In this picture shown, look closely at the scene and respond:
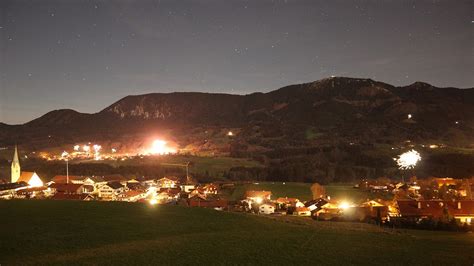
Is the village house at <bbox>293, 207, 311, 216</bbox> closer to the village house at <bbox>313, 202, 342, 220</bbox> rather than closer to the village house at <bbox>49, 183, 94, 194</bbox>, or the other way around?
the village house at <bbox>313, 202, 342, 220</bbox>

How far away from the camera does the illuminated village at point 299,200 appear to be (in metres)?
38.4

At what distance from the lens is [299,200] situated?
63.2m

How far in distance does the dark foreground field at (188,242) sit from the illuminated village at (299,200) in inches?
379

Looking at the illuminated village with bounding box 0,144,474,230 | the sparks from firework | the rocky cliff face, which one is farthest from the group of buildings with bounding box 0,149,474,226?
the rocky cliff face

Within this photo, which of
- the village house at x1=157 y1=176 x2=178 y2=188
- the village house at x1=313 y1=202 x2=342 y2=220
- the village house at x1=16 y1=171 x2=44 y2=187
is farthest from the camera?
the village house at x1=157 y1=176 x2=178 y2=188

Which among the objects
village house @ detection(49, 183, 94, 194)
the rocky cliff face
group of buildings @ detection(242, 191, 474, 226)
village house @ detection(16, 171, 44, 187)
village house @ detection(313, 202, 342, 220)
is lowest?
village house @ detection(313, 202, 342, 220)

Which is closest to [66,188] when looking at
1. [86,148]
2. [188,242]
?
[188,242]

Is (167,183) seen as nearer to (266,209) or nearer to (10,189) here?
(10,189)

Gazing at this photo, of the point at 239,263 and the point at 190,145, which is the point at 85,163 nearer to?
the point at 190,145

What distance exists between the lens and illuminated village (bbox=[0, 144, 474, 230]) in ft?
126

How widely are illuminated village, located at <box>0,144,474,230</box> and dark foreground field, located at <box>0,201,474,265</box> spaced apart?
9629mm

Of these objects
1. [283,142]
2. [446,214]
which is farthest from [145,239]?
[283,142]

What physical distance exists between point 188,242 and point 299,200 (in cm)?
4501

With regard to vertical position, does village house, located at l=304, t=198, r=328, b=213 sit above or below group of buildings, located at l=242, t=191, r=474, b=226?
below
